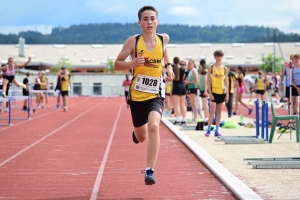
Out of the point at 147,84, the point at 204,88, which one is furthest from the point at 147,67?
the point at 204,88

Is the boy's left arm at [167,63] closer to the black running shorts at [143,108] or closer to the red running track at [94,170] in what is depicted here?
the black running shorts at [143,108]

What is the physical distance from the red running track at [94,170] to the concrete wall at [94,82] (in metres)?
57.5

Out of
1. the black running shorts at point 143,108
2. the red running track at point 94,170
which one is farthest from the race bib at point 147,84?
the red running track at point 94,170

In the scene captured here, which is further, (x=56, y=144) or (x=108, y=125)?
(x=108, y=125)

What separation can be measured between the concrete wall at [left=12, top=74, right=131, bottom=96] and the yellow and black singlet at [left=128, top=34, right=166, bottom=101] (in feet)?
211

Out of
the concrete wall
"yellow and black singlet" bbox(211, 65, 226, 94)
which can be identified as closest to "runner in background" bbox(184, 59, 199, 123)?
"yellow and black singlet" bbox(211, 65, 226, 94)

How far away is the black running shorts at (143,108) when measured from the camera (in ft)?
28.6

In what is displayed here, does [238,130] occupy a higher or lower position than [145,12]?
lower

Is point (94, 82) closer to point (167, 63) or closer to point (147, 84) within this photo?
point (167, 63)

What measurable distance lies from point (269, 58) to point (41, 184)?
351ft

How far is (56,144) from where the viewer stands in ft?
49.6

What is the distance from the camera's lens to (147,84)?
870cm

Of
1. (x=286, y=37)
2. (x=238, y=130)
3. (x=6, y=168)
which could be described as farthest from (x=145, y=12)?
(x=286, y=37)

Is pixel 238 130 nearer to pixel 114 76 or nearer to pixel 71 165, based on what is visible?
pixel 71 165
